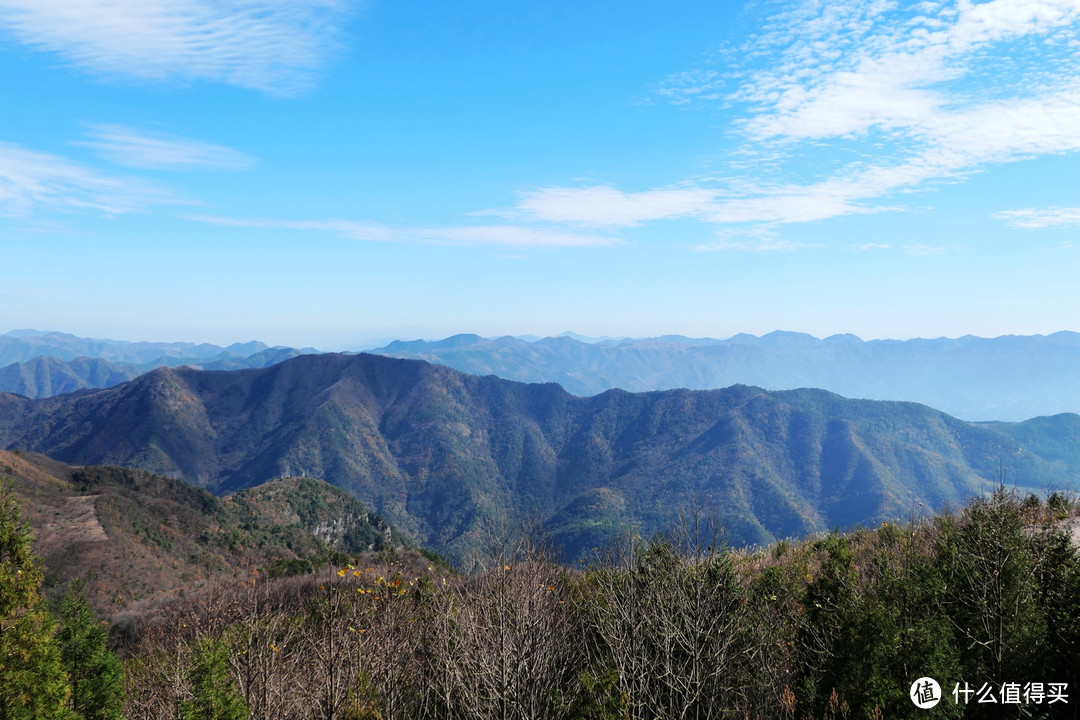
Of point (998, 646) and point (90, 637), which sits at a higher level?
point (998, 646)

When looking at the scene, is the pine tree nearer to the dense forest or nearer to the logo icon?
the dense forest

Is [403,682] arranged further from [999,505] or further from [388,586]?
[999,505]

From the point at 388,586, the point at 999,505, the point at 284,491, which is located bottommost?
the point at 284,491

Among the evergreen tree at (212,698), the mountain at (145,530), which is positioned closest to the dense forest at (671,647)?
the evergreen tree at (212,698)

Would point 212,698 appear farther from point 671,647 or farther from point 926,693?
point 926,693

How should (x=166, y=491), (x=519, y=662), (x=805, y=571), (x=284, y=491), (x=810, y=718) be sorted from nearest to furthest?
(x=810, y=718)
(x=519, y=662)
(x=805, y=571)
(x=166, y=491)
(x=284, y=491)

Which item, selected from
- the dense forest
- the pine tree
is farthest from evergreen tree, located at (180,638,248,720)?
the pine tree

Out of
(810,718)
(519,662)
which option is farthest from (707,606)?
(519,662)

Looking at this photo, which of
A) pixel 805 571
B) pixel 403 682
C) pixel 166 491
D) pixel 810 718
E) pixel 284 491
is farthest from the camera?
pixel 284 491
